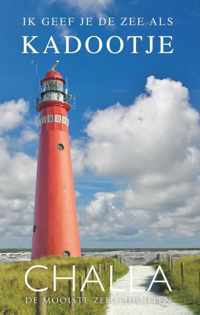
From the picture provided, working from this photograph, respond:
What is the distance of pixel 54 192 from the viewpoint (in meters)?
22.5

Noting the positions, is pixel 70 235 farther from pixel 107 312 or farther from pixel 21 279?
pixel 107 312

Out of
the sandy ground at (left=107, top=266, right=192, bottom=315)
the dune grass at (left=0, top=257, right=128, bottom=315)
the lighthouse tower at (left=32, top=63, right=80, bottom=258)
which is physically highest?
the lighthouse tower at (left=32, top=63, right=80, bottom=258)

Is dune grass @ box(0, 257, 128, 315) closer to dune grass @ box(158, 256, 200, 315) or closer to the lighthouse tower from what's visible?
dune grass @ box(158, 256, 200, 315)

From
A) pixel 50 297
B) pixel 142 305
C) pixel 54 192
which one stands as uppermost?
pixel 54 192

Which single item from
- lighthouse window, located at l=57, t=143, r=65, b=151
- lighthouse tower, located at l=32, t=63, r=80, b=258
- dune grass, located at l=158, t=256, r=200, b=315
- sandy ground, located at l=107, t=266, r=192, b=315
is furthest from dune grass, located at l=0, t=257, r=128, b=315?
lighthouse window, located at l=57, t=143, r=65, b=151

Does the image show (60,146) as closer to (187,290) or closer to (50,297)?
(187,290)

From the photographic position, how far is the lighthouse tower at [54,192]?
874 inches

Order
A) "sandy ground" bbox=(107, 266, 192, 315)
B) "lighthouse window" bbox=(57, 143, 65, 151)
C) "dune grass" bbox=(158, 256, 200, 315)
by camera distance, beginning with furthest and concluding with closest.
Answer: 1. "lighthouse window" bbox=(57, 143, 65, 151)
2. "dune grass" bbox=(158, 256, 200, 315)
3. "sandy ground" bbox=(107, 266, 192, 315)

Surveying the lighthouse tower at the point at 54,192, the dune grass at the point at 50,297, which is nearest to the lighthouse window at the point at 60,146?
the lighthouse tower at the point at 54,192

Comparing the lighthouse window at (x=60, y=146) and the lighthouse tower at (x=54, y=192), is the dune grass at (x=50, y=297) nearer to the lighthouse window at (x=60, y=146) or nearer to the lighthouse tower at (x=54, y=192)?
the lighthouse tower at (x=54, y=192)

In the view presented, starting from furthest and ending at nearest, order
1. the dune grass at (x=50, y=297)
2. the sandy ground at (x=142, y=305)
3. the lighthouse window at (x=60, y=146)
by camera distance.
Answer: the lighthouse window at (x=60, y=146), the sandy ground at (x=142, y=305), the dune grass at (x=50, y=297)

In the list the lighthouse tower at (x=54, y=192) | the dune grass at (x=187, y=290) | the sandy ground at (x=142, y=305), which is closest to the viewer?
the sandy ground at (x=142, y=305)

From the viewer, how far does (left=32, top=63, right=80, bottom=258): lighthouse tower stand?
2219 cm

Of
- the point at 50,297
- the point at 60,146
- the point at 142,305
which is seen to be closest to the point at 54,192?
the point at 60,146
